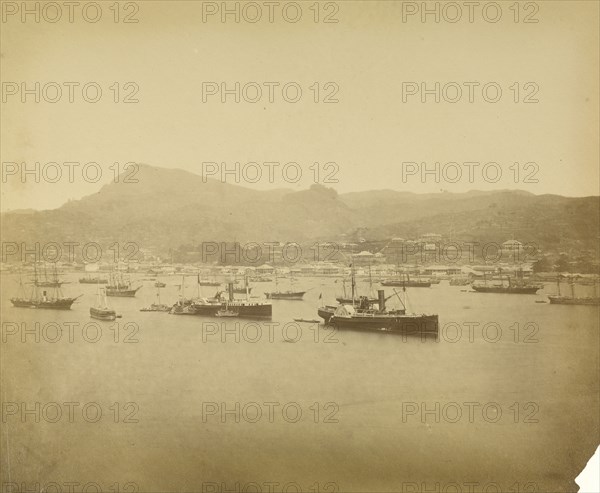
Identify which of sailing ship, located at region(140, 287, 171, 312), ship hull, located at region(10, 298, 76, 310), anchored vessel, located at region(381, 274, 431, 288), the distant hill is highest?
the distant hill

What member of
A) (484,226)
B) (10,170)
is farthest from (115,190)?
(484,226)

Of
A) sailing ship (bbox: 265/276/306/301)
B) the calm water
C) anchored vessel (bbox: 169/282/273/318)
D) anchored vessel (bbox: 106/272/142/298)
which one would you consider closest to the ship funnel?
the calm water

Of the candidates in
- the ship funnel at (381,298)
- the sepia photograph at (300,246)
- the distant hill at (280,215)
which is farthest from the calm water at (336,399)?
the distant hill at (280,215)

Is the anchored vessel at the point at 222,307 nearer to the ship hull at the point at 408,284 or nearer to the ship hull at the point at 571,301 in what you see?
the ship hull at the point at 408,284

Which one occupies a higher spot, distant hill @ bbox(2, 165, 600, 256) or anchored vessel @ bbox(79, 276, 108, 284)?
distant hill @ bbox(2, 165, 600, 256)

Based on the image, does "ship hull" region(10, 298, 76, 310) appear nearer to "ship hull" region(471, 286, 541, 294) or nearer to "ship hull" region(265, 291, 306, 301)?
"ship hull" region(265, 291, 306, 301)

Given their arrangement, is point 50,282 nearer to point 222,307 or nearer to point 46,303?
point 46,303
